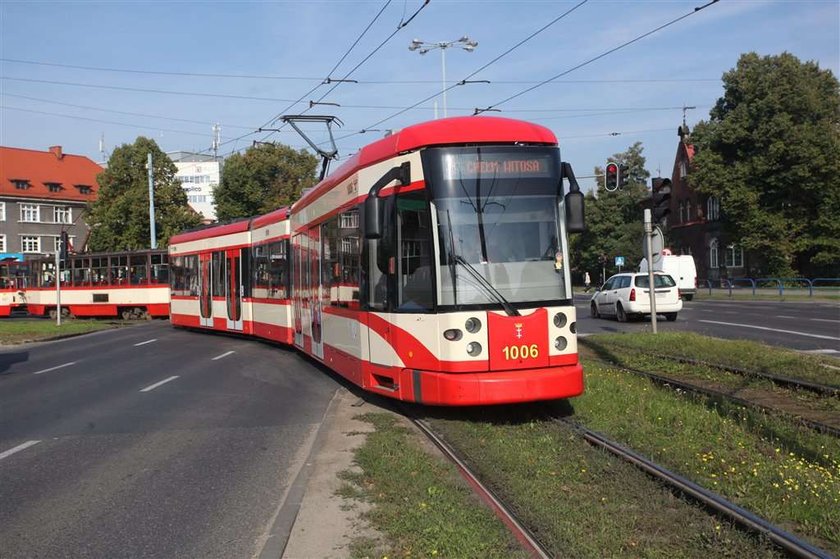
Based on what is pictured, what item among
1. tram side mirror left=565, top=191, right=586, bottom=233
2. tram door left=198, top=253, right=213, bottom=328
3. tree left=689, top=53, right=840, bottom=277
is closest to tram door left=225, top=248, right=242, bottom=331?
tram door left=198, top=253, right=213, bottom=328

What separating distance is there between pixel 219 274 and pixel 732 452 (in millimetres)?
17616

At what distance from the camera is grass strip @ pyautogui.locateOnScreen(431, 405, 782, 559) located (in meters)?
4.55

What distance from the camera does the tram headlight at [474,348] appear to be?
318 inches

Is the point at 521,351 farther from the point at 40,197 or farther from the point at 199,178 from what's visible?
the point at 199,178

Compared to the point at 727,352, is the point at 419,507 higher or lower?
lower

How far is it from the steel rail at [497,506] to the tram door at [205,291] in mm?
16196

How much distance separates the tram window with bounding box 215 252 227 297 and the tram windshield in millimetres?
14463

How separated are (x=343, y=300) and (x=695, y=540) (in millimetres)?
6741

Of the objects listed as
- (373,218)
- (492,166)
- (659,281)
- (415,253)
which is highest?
(492,166)

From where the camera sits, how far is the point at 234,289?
68.9ft

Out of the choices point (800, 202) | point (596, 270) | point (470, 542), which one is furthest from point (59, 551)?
point (596, 270)

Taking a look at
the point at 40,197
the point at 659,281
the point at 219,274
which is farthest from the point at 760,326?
the point at 40,197

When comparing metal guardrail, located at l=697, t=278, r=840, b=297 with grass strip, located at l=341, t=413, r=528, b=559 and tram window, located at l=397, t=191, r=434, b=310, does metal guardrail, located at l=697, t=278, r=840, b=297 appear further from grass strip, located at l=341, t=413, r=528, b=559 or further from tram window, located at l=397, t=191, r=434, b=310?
grass strip, located at l=341, t=413, r=528, b=559

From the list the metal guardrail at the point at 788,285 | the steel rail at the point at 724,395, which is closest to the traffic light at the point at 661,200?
the steel rail at the point at 724,395
